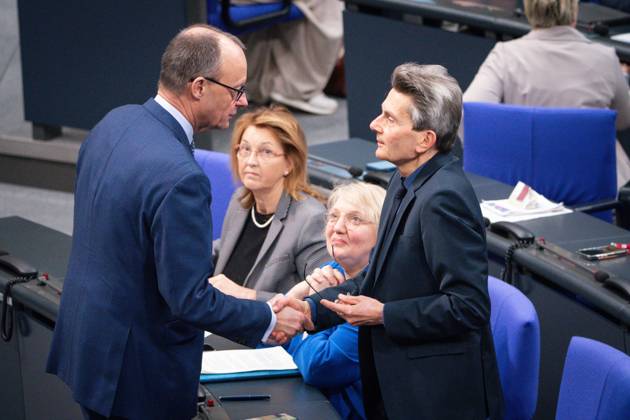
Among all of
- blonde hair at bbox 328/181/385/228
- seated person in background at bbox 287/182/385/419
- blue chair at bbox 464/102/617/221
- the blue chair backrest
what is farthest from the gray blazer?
the blue chair backrest

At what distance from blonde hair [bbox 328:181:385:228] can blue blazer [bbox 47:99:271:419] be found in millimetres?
584

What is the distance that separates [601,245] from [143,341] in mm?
1708

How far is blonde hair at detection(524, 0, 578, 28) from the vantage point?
493 centimetres

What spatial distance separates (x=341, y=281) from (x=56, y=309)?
0.85 m

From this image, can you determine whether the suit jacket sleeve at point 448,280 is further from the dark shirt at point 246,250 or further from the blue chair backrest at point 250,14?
the blue chair backrest at point 250,14

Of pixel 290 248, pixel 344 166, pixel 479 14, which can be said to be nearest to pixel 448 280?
pixel 290 248

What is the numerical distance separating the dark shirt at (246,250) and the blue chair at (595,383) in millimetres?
1389

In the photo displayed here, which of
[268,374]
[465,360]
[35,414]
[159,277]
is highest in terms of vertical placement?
[159,277]

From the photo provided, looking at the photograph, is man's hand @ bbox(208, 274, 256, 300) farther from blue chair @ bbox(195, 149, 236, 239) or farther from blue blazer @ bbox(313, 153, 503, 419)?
blue blazer @ bbox(313, 153, 503, 419)

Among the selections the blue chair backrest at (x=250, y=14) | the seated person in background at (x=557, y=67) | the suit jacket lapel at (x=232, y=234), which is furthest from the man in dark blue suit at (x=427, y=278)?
the blue chair backrest at (x=250, y=14)

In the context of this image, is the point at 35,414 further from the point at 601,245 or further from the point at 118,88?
the point at 118,88

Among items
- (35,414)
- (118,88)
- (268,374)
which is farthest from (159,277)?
(118,88)

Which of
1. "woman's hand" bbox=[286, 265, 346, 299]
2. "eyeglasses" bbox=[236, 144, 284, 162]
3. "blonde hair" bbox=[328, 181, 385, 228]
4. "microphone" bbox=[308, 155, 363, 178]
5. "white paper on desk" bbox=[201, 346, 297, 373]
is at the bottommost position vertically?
"microphone" bbox=[308, 155, 363, 178]

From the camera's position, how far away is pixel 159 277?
2.59 m
